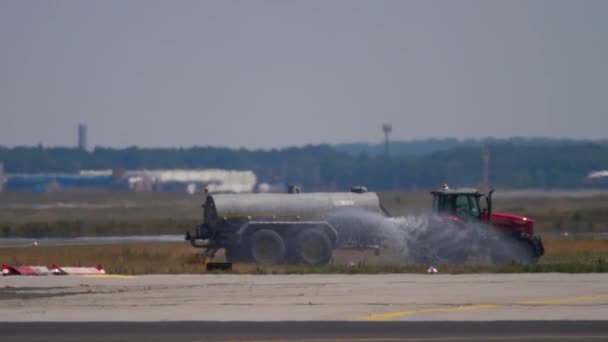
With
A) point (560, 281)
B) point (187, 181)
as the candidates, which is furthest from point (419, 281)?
point (187, 181)

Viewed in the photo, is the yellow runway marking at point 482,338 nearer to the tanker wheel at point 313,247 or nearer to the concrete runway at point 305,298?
the concrete runway at point 305,298

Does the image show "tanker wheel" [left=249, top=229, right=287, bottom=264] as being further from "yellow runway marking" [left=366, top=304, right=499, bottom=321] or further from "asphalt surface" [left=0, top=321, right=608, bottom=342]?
"asphalt surface" [left=0, top=321, right=608, bottom=342]

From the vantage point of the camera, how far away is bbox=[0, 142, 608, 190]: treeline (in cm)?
16150

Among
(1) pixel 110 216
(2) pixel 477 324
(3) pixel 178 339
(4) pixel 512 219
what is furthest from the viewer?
(1) pixel 110 216

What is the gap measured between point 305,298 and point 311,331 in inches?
204

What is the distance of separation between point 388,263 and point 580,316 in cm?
1518

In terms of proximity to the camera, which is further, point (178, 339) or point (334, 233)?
point (334, 233)

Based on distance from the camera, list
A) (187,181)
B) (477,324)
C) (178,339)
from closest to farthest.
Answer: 1. (178,339)
2. (477,324)
3. (187,181)

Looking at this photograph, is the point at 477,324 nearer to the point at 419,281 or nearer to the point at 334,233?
the point at 419,281

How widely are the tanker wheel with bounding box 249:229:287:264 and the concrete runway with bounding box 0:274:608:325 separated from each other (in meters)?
6.64

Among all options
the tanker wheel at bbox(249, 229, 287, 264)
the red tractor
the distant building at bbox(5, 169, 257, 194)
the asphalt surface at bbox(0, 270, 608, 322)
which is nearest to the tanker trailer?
the tanker wheel at bbox(249, 229, 287, 264)

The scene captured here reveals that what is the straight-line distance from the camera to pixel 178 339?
63.7ft

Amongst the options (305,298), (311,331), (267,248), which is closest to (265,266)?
(267,248)

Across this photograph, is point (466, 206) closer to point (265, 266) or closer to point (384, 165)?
point (265, 266)
